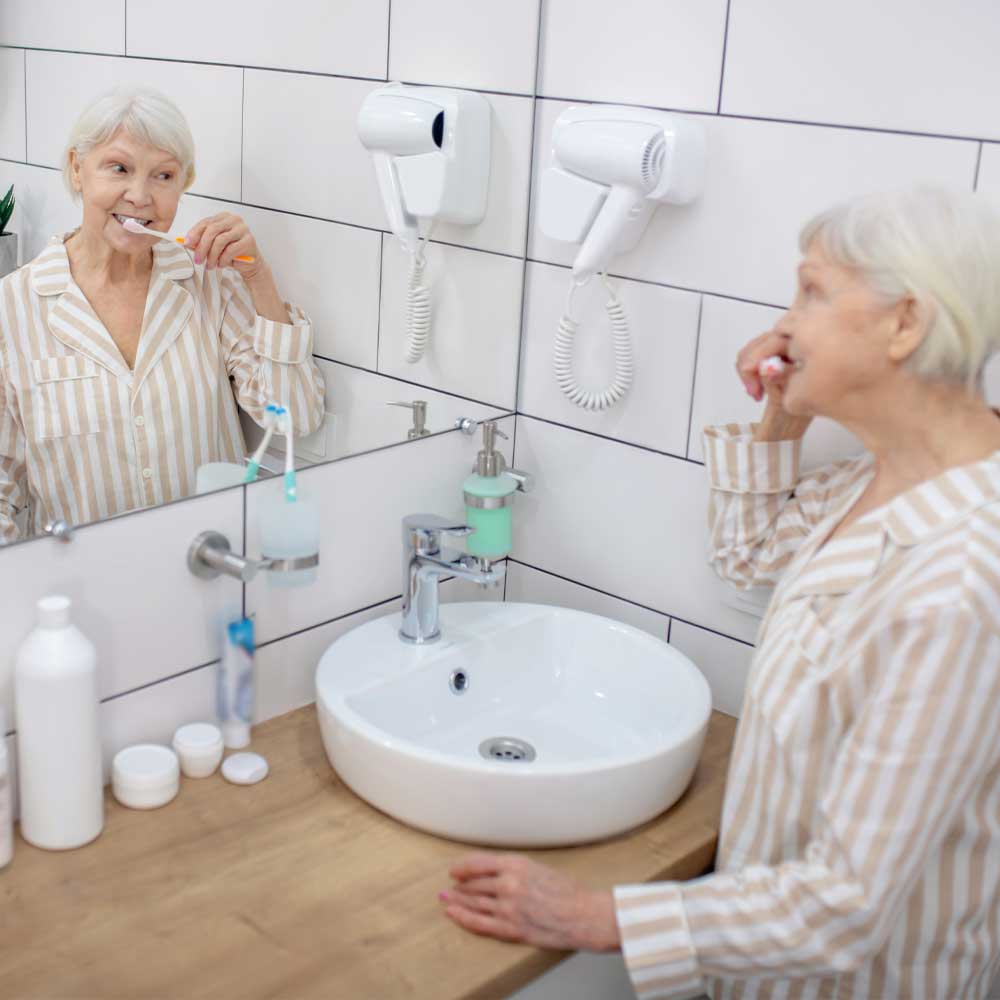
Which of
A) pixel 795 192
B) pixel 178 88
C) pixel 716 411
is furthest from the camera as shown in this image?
pixel 716 411

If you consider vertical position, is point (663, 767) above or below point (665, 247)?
below

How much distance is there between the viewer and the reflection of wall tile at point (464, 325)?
6.00 ft

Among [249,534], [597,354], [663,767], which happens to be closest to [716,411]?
[597,354]

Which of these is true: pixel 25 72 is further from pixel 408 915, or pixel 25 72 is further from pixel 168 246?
pixel 408 915

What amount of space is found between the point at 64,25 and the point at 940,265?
0.96m

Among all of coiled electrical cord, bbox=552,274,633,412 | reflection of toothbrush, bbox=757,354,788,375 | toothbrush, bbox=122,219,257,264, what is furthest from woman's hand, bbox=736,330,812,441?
toothbrush, bbox=122,219,257,264

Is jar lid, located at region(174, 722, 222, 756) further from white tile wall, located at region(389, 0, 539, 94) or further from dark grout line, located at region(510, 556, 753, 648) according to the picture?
white tile wall, located at region(389, 0, 539, 94)

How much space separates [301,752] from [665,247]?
0.84 meters

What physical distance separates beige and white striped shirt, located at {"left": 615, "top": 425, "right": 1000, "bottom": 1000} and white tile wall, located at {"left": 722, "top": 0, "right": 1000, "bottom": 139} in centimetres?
43

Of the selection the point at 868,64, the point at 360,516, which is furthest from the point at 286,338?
the point at 868,64

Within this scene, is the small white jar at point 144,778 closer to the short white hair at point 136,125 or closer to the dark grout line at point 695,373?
the short white hair at point 136,125

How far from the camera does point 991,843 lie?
4.19ft

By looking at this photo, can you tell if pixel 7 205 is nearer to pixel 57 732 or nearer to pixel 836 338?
pixel 57 732

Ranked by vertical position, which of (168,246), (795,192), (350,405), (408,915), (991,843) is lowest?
(408,915)
